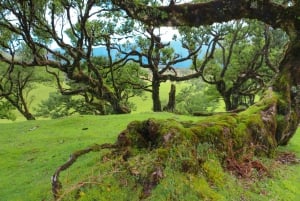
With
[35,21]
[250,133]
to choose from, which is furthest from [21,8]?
[250,133]

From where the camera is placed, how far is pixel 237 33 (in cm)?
3081

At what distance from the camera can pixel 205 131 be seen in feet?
31.0

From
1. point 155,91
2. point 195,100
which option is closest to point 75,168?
point 155,91

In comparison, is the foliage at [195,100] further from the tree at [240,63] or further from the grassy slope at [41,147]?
the grassy slope at [41,147]

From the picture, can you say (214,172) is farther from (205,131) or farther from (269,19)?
(269,19)

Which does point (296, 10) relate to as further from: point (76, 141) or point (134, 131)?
point (76, 141)

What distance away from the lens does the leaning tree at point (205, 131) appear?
25.1 feet

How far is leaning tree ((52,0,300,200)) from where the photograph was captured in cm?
765

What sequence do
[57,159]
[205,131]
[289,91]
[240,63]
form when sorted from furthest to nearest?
[240,63]
[289,91]
[57,159]
[205,131]

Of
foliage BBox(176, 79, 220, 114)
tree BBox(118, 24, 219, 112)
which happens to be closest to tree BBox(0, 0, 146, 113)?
tree BBox(118, 24, 219, 112)

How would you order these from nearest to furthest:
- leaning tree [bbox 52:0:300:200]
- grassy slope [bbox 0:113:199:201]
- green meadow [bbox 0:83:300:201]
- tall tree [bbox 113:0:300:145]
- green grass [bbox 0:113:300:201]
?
leaning tree [bbox 52:0:300:200] → green meadow [bbox 0:83:300:201] → green grass [bbox 0:113:300:201] → grassy slope [bbox 0:113:199:201] → tall tree [bbox 113:0:300:145]

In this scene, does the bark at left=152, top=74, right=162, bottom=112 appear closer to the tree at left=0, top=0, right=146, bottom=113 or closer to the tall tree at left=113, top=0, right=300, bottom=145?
the tree at left=0, top=0, right=146, bottom=113

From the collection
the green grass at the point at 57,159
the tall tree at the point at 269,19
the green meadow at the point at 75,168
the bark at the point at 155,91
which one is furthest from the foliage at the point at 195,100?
the tall tree at the point at 269,19

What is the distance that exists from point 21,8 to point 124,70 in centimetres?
1492
